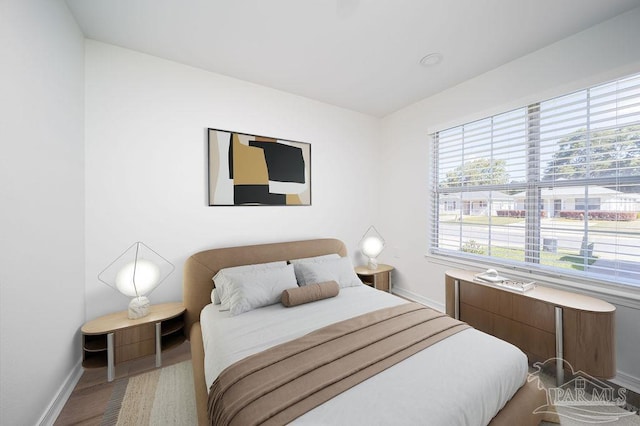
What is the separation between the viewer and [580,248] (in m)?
2.01

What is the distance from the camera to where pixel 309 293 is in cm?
211

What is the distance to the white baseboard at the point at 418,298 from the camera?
3021 millimetres

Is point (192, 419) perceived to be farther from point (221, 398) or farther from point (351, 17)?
point (351, 17)

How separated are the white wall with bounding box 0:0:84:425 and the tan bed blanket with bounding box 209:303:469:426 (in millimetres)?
1064

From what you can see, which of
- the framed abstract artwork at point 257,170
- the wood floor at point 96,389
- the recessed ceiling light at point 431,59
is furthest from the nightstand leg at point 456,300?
the wood floor at point 96,389

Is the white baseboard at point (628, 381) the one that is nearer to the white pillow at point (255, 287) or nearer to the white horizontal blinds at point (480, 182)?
the white horizontal blinds at point (480, 182)

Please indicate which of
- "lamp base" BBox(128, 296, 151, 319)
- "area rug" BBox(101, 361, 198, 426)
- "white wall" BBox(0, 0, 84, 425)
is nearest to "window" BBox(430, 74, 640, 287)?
"area rug" BBox(101, 361, 198, 426)

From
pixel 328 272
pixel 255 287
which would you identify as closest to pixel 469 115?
pixel 328 272

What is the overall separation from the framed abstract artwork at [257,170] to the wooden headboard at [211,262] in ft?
1.65

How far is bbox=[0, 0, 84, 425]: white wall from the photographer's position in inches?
47.4

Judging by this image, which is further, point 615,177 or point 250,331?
point 615,177

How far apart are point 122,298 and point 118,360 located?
1.71 feet

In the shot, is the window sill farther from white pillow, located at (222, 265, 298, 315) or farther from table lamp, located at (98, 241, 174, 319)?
table lamp, located at (98, 241, 174, 319)

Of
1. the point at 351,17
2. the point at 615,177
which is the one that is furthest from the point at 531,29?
the point at 351,17
